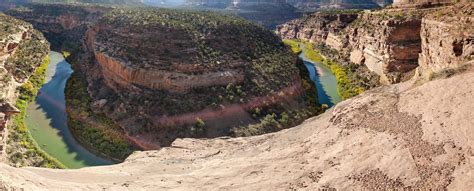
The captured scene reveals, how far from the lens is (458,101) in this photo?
1255 cm

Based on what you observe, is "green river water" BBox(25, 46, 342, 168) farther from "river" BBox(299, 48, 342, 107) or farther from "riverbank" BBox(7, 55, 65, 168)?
"riverbank" BBox(7, 55, 65, 168)

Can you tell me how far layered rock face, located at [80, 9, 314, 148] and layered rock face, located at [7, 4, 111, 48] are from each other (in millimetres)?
42337

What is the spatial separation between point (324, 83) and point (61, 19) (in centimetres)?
6697

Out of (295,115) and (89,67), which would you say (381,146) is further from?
(89,67)

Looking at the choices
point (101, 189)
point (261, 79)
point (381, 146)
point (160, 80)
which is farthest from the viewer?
point (261, 79)

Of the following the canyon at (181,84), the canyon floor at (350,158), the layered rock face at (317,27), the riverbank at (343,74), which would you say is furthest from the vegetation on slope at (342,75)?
the canyon floor at (350,158)

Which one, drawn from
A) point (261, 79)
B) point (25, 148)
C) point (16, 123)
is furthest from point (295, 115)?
point (16, 123)

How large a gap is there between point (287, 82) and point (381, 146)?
36.8 meters

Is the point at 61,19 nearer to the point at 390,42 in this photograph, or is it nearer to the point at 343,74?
the point at 343,74

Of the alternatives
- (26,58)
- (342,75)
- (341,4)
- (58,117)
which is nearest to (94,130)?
(58,117)

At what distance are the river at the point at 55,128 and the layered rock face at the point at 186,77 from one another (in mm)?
4218

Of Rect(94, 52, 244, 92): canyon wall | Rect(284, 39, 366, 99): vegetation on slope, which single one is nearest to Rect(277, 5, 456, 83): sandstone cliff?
Rect(284, 39, 366, 99): vegetation on slope

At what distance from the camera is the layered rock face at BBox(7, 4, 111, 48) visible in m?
93.9

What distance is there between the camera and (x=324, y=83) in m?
65.3
